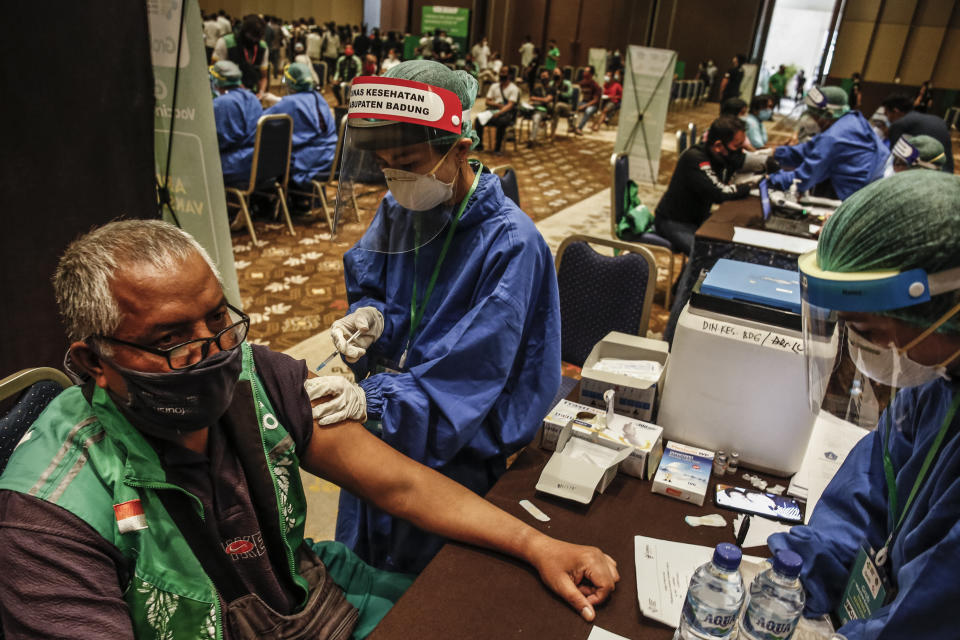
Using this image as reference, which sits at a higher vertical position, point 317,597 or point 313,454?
point 313,454

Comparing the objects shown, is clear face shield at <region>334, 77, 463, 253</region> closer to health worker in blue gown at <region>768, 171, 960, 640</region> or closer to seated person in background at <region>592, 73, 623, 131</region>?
health worker in blue gown at <region>768, 171, 960, 640</region>

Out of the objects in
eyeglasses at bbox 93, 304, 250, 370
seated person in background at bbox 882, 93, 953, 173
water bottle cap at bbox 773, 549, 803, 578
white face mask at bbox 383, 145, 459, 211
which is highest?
seated person in background at bbox 882, 93, 953, 173

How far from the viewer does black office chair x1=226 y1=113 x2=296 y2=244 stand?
452 cm

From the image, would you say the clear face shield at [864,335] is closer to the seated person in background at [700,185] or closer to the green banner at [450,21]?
the seated person in background at [700,185]

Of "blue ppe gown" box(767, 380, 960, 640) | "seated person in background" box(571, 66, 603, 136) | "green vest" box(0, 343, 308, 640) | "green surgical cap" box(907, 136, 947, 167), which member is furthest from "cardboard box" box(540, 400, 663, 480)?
"seated person in background" box(571, 66, 603, 136)

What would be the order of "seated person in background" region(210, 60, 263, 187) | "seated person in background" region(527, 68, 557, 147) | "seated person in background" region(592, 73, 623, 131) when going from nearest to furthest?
"seated person in background" region(210, 60, 263, 187) → "seated person in background" region(527, 68, 557, 147) → "seated person in background" region(592, 73, 623, 131)

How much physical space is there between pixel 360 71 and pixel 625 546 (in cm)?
1397

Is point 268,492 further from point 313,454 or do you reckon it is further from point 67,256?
point 67,256

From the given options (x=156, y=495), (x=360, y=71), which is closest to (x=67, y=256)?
(x=156, y=495)

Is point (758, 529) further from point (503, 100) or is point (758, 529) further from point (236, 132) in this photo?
point (503, 100)

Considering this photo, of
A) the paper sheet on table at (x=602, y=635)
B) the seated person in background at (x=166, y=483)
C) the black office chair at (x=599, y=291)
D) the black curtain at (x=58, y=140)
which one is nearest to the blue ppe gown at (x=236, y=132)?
the black curtain at (x=58, y=140)

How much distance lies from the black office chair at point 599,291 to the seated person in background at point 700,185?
6.33 feet

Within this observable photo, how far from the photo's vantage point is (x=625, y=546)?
1.25 meters

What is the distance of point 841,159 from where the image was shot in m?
4.56
